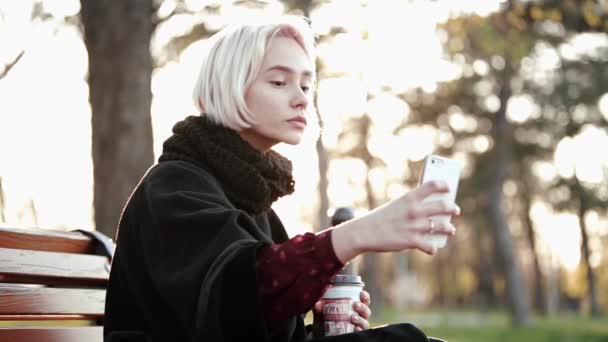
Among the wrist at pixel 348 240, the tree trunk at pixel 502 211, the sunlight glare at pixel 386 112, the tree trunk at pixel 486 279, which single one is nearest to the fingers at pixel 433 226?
the wrist at pixel 348 240

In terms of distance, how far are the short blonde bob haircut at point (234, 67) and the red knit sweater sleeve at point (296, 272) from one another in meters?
0.59

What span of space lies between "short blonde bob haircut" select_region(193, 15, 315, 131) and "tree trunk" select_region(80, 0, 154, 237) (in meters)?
3.36

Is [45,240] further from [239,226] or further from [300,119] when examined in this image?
[239,226]

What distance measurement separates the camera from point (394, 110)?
22406 mm

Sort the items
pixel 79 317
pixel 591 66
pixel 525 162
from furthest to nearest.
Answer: pixel 525 162
pixel 591 66
pixel 79 317

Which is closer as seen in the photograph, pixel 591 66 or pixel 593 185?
pixel 591 66

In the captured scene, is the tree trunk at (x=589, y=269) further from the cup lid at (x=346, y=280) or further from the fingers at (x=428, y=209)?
the fingers at (x=428, y=209)

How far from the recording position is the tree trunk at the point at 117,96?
5926mm

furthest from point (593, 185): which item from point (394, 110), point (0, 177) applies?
point (0, 177)

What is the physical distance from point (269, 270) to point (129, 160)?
4.03 meters

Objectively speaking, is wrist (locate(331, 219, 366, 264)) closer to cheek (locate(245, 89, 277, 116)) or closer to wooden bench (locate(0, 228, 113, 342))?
cheek (locate(245, 89, 277, 116))

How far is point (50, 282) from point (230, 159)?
0.98 m

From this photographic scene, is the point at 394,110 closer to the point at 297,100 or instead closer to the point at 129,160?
the point at 129,160

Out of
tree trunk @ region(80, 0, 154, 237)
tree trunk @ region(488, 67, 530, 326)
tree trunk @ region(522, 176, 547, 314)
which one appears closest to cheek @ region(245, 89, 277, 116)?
tree trunk @ region(80, 0, 154, 237)
